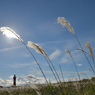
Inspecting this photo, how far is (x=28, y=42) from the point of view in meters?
3.29

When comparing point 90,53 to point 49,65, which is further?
point 90,53

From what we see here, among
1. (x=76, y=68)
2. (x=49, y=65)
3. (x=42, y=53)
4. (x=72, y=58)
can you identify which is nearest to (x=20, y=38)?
(x=42, y=53)

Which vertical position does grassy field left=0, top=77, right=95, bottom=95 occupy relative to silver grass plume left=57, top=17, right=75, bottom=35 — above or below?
below

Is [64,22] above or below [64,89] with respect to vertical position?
above

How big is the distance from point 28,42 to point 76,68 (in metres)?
2.79

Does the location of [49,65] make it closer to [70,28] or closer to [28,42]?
[28,42]

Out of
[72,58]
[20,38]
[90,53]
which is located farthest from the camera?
[72,58]

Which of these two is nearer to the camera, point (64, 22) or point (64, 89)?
point (64, 89)

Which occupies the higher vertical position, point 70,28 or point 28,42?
point 70,28

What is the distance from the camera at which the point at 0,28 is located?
330 centimetres

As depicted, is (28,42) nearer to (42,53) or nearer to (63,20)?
(42,53)

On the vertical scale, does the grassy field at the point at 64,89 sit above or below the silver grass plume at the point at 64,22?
below

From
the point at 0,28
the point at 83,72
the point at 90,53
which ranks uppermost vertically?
the point at 0,28

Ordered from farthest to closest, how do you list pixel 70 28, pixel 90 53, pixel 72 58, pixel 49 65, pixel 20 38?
pixel 72 58 < pixel 70 28 < pixel 90 53 < pixel 49 65 < pixel 20 38
